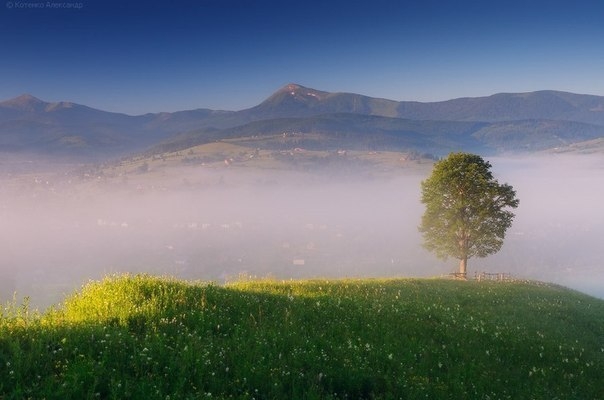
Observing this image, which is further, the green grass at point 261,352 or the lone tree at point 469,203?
the lone tree at point 469,203

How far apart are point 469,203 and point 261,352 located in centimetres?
4957

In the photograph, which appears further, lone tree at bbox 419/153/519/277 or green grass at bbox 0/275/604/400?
lone tree at bbox 419/153/519/277

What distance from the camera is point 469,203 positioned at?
56.0m

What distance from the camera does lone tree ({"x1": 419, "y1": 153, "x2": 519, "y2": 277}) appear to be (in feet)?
181

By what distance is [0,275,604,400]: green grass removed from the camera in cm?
888

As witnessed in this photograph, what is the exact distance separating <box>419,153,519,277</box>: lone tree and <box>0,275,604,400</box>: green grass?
39.5 metres

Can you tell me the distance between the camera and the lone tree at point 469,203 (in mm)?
55281

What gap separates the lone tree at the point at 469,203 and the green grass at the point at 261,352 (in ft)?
130

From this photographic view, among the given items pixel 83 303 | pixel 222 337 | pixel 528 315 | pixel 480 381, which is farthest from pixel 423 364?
pixel 528 315

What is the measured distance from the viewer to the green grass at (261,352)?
8.88 metres

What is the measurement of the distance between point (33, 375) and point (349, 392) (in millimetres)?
6198

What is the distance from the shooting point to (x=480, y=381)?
11.6 meters

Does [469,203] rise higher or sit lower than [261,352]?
higher

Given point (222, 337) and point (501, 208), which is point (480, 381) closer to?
point (222, 337)
